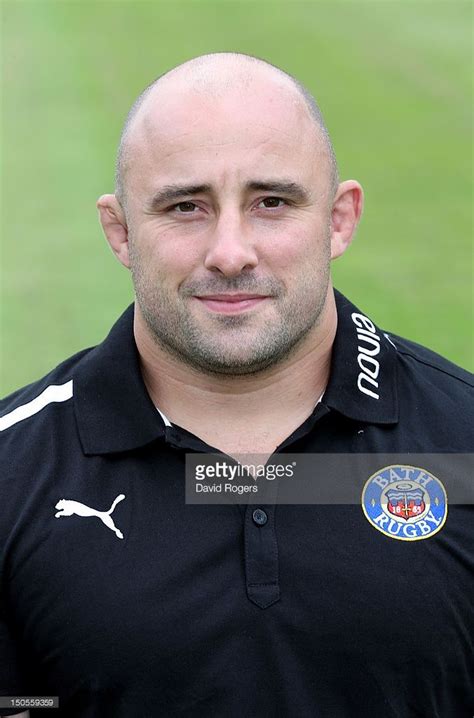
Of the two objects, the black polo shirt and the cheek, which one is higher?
the cheek

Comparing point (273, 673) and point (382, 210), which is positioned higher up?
point (382, 210)

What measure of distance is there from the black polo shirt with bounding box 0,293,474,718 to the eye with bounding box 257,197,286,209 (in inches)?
14.9

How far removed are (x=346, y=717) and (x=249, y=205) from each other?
919mm

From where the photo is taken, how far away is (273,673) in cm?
238

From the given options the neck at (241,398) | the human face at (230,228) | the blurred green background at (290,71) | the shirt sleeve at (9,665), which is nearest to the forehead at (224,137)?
the human face at (230,228)

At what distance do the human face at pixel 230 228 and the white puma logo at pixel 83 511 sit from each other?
33 cm

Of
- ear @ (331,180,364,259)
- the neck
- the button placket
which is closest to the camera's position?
the button placket

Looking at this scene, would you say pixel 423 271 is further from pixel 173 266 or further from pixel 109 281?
pixel 173 266

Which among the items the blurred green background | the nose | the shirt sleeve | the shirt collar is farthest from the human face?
the blurred green background

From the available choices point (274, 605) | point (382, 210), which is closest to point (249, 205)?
point (274, 605)

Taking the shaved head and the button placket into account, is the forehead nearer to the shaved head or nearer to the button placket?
the shaved head

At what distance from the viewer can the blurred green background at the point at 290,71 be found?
19.0ft

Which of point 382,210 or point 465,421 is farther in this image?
point 382,210

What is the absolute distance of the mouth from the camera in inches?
96.7
